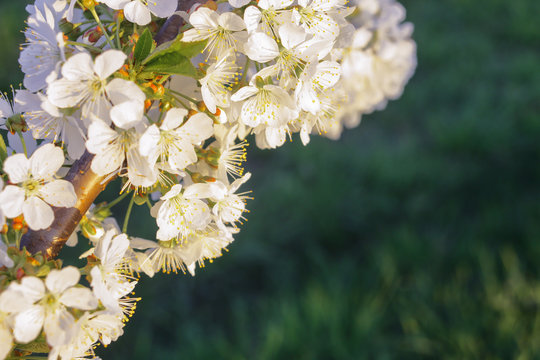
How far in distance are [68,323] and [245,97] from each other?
1.31ft

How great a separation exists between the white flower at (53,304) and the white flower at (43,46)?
0.25 m

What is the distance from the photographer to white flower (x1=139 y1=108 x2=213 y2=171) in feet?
2.12

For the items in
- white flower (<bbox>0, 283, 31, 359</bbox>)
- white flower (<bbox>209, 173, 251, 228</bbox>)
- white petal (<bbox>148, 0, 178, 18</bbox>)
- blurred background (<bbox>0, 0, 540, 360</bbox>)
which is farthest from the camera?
blurred background (<bbox>0, 0, 540, 360</bbox>)

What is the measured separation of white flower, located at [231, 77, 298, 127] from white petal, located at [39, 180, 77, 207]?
26cm

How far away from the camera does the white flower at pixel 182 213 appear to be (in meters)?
0.77

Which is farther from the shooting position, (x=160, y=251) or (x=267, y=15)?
(x=160, y=251)

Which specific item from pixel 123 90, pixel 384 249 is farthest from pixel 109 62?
pixel 384 249

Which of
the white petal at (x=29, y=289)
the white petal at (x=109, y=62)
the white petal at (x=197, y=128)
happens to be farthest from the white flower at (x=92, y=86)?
the white petal at (x=29, y=289)

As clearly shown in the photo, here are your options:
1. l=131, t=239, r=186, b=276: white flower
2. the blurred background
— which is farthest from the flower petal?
the blurred background

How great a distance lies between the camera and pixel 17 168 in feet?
2.13

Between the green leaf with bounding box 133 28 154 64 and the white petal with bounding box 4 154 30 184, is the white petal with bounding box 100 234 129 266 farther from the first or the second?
the green leaf with bounding box 133 28 154 64

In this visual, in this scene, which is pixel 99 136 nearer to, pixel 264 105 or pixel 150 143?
pixel 150 143

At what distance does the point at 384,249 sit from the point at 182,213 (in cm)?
247

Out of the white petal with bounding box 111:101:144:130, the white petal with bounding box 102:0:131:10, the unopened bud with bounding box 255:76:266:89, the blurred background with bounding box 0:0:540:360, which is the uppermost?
the white petal with bounding box 102:0:131:10
